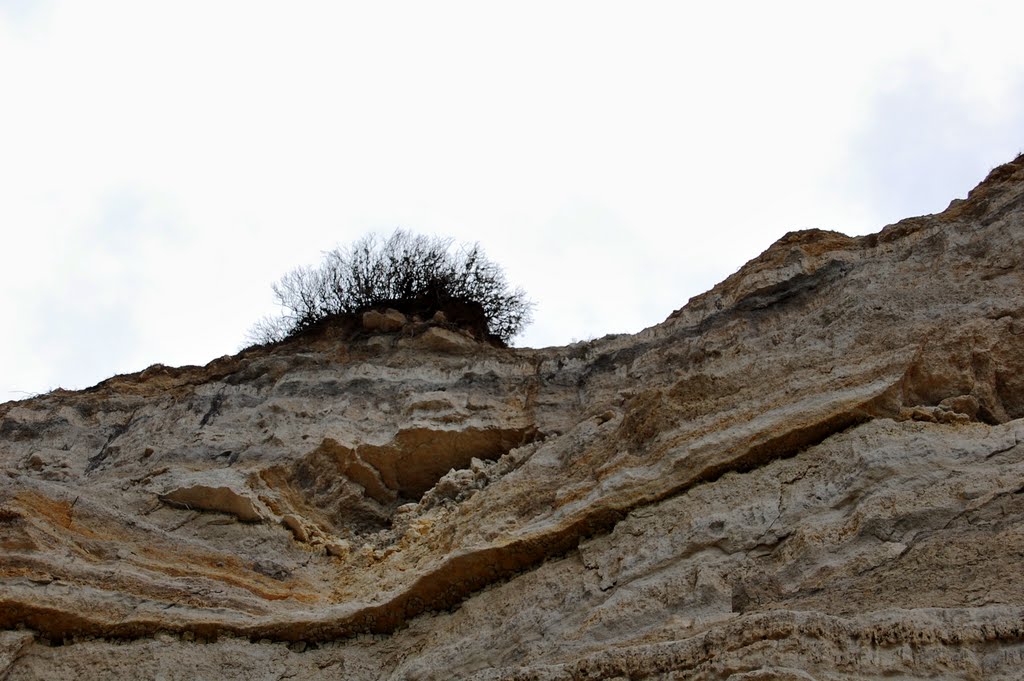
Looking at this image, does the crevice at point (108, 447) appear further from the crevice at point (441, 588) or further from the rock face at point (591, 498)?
the crevice at point (441, 588)

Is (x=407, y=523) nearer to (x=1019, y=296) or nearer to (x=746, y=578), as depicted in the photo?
(x=746, y=578)

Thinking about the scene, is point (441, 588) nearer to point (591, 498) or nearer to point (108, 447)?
point (591, 498)

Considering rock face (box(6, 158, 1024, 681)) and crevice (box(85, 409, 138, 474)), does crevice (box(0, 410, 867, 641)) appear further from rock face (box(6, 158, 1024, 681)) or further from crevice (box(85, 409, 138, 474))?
crevice (box(85, 409, 138, 474))

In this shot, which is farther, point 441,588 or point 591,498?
point 591,498

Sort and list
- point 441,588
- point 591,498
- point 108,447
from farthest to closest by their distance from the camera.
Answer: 1. point 108,447
2. point 591,498
3. point 441,588

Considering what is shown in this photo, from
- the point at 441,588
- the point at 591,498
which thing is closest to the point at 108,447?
the point at 441,588

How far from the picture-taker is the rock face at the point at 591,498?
6.03 metres

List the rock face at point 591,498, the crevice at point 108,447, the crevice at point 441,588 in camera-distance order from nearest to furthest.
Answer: the rock face at point 591,498, the crevice at point 441,588, the crevice at point 108,447

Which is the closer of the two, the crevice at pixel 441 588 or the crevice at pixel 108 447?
the crevice at pixel 441 588

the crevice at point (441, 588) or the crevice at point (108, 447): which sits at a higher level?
the crevice at point (108, 447)

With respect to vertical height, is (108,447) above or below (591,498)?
above

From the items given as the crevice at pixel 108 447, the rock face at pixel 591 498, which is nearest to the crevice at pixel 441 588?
the rock face at pixel 591 498

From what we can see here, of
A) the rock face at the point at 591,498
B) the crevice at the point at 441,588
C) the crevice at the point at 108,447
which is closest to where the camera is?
the rock face at the point at 591,498

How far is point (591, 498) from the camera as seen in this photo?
7945 millimetres
